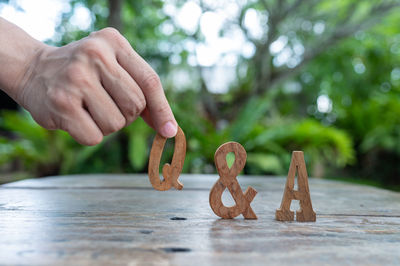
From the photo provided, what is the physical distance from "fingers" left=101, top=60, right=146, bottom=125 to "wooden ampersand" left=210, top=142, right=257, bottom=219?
10.5 inches

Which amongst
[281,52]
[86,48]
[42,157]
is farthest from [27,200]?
[281,52]

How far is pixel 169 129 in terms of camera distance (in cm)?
93

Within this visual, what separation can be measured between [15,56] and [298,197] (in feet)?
2.91

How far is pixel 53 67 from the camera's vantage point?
0.82 meters

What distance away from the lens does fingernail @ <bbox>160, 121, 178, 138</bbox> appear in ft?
3.05

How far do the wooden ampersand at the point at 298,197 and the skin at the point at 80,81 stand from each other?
438mm

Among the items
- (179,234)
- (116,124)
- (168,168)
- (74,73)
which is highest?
(74,73)

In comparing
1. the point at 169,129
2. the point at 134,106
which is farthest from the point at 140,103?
the point at 169,129

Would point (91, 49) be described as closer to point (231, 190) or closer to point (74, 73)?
point (74, 73)

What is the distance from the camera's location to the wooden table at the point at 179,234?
53cm

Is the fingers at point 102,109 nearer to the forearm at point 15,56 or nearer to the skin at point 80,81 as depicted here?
the skin at point 80,81

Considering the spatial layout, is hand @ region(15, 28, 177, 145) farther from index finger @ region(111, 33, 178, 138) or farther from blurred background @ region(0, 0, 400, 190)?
blurred background @ region(0, 0, 400, 190)

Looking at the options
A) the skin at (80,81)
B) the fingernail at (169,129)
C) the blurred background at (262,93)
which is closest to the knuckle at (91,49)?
the skin at (80,81)

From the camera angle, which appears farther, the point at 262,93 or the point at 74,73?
the point at 262,93
